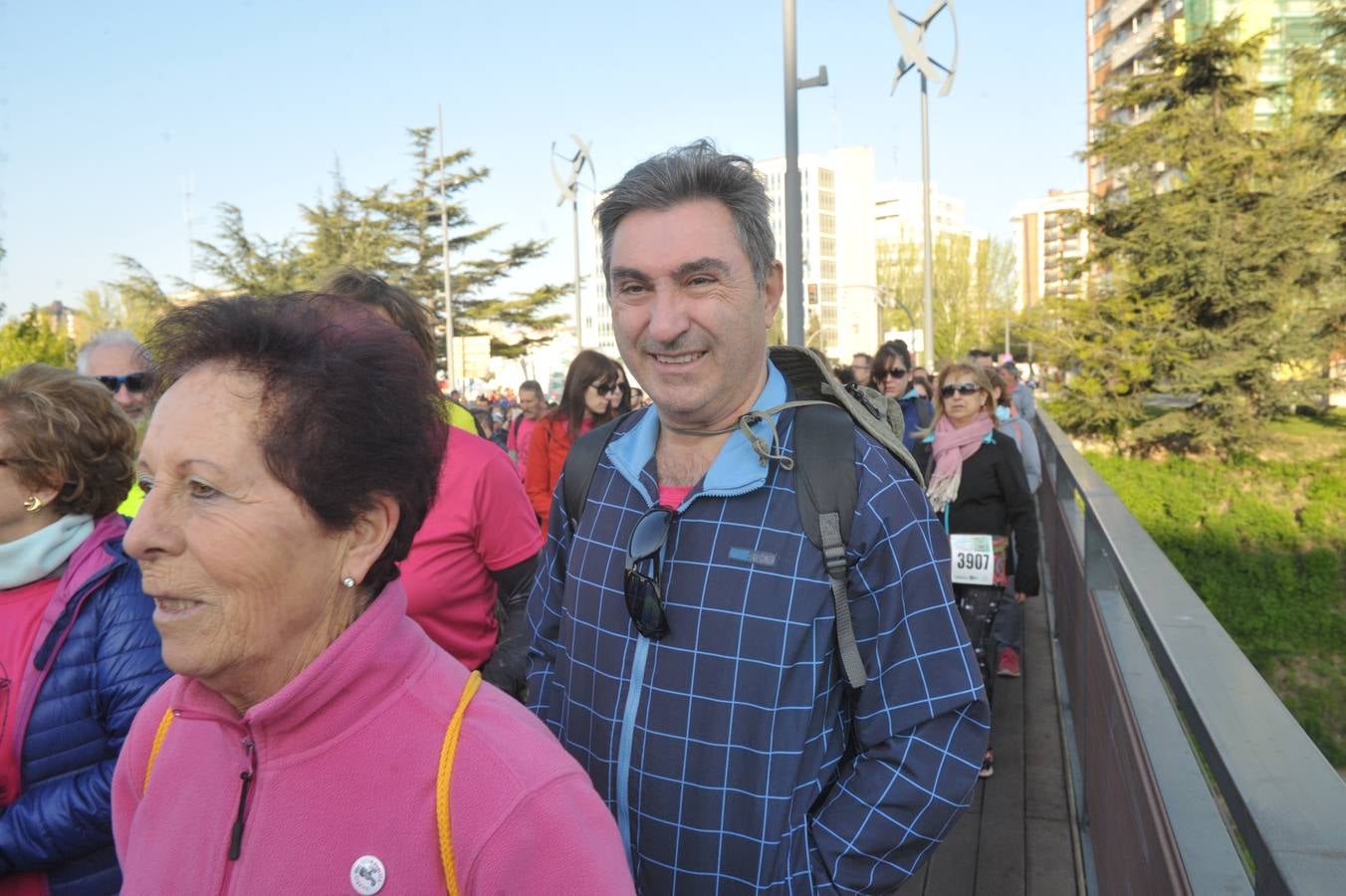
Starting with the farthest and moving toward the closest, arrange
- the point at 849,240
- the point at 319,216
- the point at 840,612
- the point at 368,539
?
the point at 849,240, the point at 319,216, the point at 840,612, the point at 368,539

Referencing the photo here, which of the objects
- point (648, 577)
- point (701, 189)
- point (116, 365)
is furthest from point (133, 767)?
point (116, 365)

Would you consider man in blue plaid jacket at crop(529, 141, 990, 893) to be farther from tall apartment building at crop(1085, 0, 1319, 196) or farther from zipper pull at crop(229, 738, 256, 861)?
tall apartment building at crop(1085, 0, 1319, 196)

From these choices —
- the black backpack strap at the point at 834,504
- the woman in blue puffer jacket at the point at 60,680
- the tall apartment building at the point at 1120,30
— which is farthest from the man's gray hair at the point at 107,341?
the tall apartment building at the point at 1120,30

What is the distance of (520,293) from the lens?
5491cm

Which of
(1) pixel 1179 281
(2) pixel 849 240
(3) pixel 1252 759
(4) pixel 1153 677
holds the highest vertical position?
(2) pixel 849 240

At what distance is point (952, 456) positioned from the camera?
6.34 metres

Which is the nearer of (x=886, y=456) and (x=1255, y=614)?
(x=886, y=456)

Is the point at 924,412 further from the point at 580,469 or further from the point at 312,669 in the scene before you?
the point at 312,669

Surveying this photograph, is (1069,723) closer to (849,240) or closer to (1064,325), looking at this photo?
(1064,325)

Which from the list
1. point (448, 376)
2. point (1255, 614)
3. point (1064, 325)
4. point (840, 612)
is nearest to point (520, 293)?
point (448, 376)

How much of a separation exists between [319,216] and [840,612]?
133 ft

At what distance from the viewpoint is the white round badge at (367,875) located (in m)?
1.44

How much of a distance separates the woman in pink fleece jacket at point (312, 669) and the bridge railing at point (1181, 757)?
2.54 feet

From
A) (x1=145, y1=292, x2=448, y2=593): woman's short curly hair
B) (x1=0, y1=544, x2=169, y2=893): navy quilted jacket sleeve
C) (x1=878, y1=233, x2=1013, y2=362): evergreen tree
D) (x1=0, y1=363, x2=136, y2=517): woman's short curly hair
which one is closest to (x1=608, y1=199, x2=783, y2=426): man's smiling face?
Result: (x1=145, y1=292, x2=448, y2=593): woman's short curly hair
